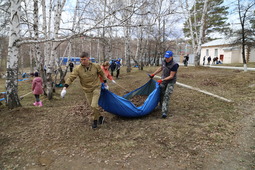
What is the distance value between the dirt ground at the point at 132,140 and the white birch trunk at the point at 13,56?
Result: 1.22ft

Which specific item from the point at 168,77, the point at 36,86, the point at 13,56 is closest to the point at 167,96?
the point at 168,77

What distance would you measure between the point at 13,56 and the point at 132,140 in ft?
12.0

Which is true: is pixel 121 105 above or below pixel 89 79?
below

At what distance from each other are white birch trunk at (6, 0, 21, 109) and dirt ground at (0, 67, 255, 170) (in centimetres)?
37

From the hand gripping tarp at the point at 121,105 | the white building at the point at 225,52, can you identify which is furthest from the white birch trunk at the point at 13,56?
the white building at the point at 225,52

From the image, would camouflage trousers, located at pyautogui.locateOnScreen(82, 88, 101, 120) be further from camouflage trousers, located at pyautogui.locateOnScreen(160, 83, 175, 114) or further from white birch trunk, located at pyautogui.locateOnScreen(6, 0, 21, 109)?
white birch trunk, located at pyautogui.locateOnScreen(6, 0, 21, 109)

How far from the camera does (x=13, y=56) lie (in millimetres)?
4246

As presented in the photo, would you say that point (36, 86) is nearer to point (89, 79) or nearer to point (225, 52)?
point (89, 79)

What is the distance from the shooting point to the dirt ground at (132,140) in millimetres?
2389

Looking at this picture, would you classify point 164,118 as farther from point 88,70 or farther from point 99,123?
point 88,70

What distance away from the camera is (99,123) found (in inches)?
146

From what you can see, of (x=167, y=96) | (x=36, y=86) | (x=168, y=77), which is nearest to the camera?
(x=168, y=77)

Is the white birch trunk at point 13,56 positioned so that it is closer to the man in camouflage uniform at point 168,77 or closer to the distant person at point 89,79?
the distant person at point 89,79

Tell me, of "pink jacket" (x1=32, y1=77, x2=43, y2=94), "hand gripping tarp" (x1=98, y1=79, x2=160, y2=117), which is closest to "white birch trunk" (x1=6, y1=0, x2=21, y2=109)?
"pink jacket" (x1=32, y1=77, x2=43, y2=94)
